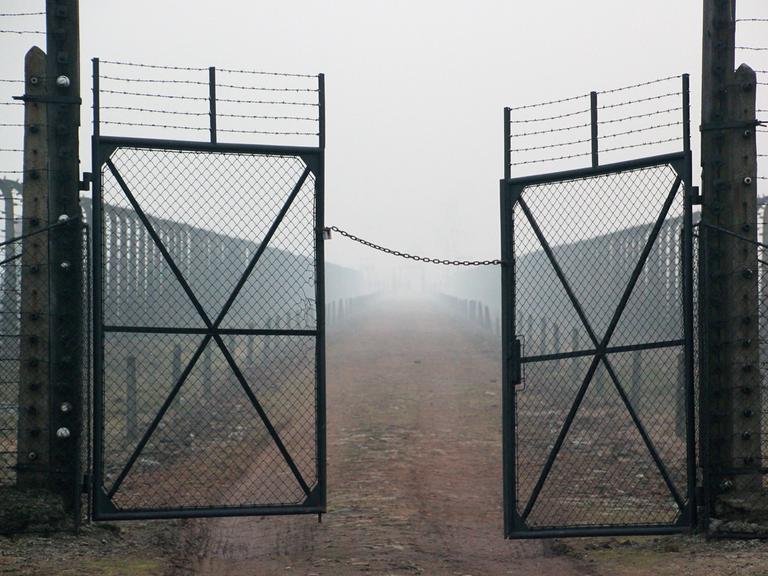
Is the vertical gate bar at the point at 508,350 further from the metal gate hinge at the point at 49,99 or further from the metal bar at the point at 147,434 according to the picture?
the metal gate hinge at the point at 49,99

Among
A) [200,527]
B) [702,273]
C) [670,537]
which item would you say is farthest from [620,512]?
[200,527]

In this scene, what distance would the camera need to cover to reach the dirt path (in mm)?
7051

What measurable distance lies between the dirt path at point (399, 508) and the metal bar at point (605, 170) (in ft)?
9.96

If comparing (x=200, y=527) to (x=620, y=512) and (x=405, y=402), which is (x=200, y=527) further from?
(x=405, y=402)

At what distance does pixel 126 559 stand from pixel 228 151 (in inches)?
128

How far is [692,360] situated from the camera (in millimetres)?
7391

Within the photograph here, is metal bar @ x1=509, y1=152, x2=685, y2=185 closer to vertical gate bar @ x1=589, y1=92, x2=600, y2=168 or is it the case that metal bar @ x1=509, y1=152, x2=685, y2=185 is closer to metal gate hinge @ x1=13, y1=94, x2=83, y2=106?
vertical gate bar @ x1=589, y1=92, x2=600, y2=168

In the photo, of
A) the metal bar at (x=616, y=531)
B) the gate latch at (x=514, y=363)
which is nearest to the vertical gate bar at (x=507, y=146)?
the gate latch at (x=514, y=363)

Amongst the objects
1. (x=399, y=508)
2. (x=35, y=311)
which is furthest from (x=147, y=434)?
(x=399, y=508)

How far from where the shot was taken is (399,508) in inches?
349

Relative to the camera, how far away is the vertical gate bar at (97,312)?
24.1 ft

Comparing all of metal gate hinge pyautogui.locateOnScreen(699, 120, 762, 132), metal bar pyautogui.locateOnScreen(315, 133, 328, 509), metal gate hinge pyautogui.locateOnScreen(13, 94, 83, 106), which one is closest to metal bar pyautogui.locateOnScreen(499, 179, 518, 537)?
metal bar pyautogui.locateOnScreen(315, 133, 328, 509)

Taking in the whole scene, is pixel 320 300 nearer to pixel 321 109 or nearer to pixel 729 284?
pixel 321 109

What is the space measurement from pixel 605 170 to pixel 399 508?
377 cm
